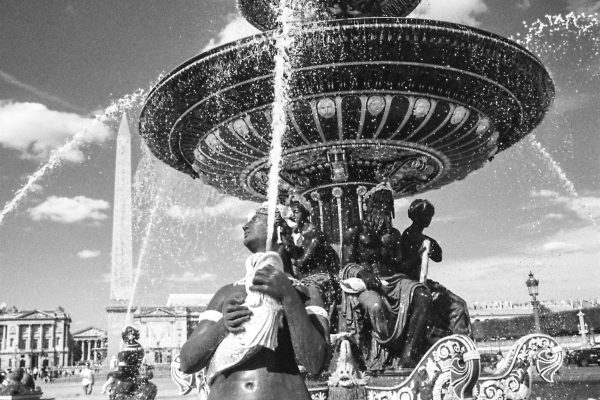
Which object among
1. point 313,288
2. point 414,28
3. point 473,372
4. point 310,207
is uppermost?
point 414,28

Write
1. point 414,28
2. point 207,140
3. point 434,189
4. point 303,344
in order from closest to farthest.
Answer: point 303,344
point 414,28
point 207,140
point 434,189

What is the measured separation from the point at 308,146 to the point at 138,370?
119 inches

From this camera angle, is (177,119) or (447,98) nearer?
(447,98)

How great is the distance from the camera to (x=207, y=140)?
6.84m

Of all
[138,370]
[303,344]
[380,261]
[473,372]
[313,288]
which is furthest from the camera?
[138,370]

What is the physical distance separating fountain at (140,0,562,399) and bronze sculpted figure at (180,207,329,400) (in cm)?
181

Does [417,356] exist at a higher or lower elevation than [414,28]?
lower

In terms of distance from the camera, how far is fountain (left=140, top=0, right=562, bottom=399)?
5.07 m

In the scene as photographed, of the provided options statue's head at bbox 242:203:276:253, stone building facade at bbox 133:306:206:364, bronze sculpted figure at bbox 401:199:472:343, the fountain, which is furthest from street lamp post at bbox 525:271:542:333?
stone building facade at bbox 133:306:206:364

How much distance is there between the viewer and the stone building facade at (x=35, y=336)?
405 ft

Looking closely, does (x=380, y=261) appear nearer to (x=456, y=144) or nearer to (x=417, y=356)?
(x=417, y=356)

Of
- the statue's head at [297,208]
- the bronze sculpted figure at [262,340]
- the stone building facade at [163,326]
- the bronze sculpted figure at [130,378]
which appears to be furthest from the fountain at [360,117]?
the stone building facade at [163,326]

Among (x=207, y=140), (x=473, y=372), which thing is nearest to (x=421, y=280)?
(x=473, y=372)

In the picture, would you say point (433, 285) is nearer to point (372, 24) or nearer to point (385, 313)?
point (385, 313)
